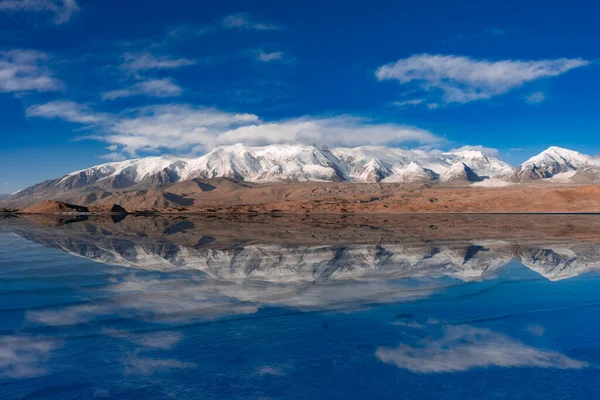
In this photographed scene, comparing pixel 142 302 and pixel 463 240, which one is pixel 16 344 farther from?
pixel 463 240

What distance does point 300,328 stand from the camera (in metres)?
9.30

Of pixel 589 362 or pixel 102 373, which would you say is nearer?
pixel 102 373

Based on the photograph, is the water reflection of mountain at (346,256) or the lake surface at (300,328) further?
the water reflection of mountain at (346,256)

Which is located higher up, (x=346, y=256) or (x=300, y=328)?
(x=346, y=256)

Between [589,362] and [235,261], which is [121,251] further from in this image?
[589,362]

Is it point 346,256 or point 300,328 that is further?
point 346,256

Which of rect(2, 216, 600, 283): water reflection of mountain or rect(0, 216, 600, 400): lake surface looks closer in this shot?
rect(0, 216, 600, 400): lake surface

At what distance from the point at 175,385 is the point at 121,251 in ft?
50.4

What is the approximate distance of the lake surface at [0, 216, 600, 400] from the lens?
6.93 m

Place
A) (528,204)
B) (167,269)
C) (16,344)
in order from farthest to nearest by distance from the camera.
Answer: (528,204) → (167,269) → (16,344)

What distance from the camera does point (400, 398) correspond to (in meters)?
6.54

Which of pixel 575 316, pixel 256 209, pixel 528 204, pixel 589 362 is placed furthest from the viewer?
pixel 256 209

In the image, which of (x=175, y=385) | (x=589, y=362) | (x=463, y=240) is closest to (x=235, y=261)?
(x=175, y=385)

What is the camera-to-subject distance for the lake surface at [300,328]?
693cm
